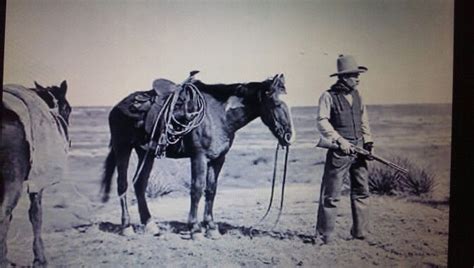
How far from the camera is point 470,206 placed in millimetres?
1880

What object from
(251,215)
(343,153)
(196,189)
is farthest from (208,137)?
(343,153)

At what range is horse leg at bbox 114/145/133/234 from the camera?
6.19 feet

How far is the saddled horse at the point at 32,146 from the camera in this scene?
1.88m

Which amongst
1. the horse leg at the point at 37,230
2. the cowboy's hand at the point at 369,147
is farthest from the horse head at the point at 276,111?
the horse leg at the point at 37,230

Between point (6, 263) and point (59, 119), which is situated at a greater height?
point (59, 119)

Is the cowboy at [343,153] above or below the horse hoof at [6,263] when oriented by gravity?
above

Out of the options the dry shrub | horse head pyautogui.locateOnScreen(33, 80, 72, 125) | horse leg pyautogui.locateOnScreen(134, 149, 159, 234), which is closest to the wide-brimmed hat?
the dry shrub

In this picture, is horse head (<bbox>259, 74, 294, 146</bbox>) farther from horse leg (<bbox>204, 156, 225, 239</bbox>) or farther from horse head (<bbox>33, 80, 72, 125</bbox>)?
horse head (<bbox>33, 80, 72, 125</bbox>)

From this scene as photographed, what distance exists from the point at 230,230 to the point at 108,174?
42cm

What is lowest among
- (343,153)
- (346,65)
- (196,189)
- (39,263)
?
(39,263)

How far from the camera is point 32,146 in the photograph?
1908 mm

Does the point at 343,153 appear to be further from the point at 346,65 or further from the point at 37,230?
the point at 37,230

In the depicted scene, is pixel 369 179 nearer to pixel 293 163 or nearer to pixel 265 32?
pixel 293 163

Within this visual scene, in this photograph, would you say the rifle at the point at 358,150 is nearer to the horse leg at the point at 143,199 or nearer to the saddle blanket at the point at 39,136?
the horse leg at the point at 143,199
